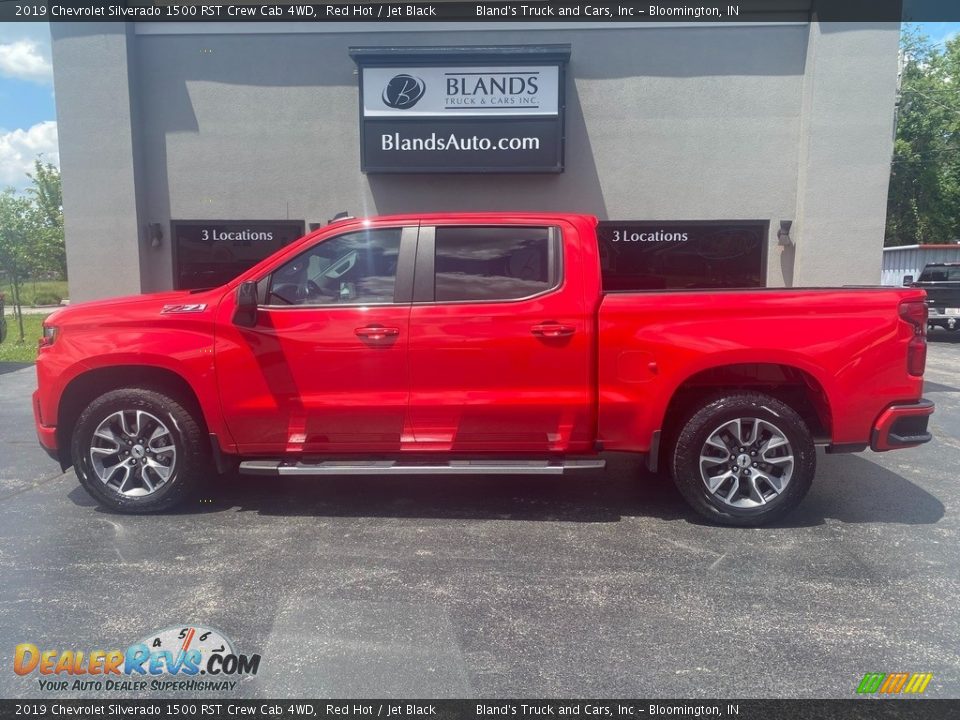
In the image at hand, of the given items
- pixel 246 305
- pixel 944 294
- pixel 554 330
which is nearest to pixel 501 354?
pixel 554 330

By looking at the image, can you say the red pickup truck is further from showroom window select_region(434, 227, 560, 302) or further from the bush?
the bush

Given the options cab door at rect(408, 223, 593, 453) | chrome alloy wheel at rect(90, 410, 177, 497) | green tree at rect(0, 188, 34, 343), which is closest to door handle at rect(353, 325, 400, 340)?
cab door at rect(408, 223, 593, 453)

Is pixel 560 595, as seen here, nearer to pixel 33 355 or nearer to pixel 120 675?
pixel 120 675

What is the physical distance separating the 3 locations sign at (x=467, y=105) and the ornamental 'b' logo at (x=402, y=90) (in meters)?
0.01

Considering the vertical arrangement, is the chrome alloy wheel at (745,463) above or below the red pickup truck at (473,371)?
below

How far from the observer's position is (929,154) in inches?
1367

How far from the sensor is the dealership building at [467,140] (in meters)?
9.48

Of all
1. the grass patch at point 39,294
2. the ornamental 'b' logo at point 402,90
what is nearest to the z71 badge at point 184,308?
the ornamental 'b' logo at point 402,90

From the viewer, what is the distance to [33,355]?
558 inches

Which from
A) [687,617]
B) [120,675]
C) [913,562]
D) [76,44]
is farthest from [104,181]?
[913,562]

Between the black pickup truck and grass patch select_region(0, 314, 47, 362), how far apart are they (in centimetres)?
1951

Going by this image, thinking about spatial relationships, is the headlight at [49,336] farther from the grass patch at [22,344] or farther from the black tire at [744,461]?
the grass patch at [22,344]

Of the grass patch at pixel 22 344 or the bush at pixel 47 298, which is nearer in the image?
the grass patch at pixel 22 344

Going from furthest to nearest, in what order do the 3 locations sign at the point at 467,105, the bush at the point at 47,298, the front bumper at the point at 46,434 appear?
the bush at the point at 47,298 → the 3 locations sign at the point at 467,105 → the front bumper at the point at 46,434
